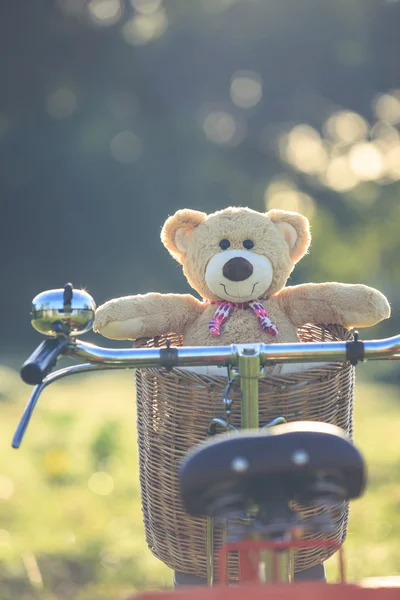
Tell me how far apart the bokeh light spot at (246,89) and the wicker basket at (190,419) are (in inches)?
341

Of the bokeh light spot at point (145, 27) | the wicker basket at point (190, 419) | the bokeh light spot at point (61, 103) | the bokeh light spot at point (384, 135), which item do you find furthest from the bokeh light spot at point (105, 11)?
the wicker basket at point (190, 419)

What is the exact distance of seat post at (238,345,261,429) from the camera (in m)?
1.36

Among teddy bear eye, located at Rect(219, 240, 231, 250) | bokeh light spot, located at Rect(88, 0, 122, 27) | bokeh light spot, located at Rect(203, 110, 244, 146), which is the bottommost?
teddy bear eye, located at Rect(219, 240, 231, 250)

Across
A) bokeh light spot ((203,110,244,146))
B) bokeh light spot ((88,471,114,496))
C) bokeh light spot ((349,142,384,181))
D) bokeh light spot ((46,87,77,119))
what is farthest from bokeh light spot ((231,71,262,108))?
bokeh light spot ((88,471,114,496))

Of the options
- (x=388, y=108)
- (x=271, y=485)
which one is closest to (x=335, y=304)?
(x=271, y=485)

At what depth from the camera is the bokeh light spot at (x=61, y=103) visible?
10914 mm

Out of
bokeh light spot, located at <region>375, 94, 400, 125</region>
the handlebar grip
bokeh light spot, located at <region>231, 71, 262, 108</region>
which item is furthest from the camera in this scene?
bokeh light spot, located at <region>231, 71, 262, 108</region>

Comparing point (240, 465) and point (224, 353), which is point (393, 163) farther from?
point (240, 465)

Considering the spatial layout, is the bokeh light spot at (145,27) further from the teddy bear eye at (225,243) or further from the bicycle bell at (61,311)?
the bicycle bell at (61,311)

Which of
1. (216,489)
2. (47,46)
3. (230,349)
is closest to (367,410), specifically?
(230,349)

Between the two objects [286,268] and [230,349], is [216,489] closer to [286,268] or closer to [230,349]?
[230,349]

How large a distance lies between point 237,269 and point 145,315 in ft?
0.81

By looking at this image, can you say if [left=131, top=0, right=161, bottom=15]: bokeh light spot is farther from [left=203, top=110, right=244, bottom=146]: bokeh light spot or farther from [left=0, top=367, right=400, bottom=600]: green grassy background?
[left=0, top=367, right=400, bottom=600]: green grassy background

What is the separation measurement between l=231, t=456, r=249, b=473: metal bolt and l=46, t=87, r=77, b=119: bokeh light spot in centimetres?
1045
